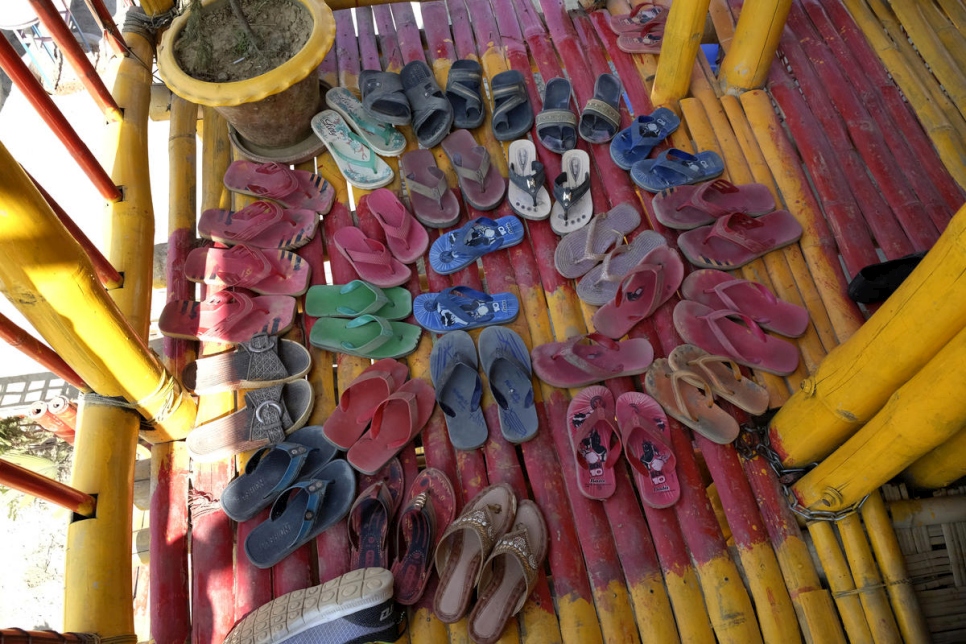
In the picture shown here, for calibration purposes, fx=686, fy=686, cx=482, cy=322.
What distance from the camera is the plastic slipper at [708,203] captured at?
3252 millimetres

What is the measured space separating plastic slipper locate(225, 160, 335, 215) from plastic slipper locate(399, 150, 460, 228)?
1.45 feet

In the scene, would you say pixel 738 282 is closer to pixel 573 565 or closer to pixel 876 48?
pixel 573 565

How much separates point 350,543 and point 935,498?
→ 7.23 feet

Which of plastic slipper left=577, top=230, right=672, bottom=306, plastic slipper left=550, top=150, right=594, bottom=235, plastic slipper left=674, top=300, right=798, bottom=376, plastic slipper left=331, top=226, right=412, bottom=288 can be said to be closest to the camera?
plastic slipper left=674, top=300, right=798, bottom=376

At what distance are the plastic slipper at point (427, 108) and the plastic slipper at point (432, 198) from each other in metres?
0.26

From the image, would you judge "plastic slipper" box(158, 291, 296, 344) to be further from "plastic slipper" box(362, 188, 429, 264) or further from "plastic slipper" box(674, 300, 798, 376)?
"plastic slipper" box(674, 300, 798, 376)

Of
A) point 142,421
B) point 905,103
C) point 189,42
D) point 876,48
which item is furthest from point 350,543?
point 876,48

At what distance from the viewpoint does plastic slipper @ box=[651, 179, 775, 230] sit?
325 cm

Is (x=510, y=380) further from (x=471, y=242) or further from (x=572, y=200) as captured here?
(x=572, y=200)

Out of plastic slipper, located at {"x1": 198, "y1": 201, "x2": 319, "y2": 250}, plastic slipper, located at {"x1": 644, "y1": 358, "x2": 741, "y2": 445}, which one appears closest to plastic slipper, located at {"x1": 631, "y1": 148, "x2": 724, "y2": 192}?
plastic slipper, located at {"x1": 644, "y1": 358, "x2": 741, "y2": 445}

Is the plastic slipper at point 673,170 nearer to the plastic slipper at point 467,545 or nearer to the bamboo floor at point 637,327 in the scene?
the bamboo floor at point 637,327

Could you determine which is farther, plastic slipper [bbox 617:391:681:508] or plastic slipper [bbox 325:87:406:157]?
plastic slipper [bbox 325:87:406:157]

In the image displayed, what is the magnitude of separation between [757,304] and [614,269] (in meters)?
0.64

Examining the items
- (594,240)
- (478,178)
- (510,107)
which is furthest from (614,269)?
(510,107)
